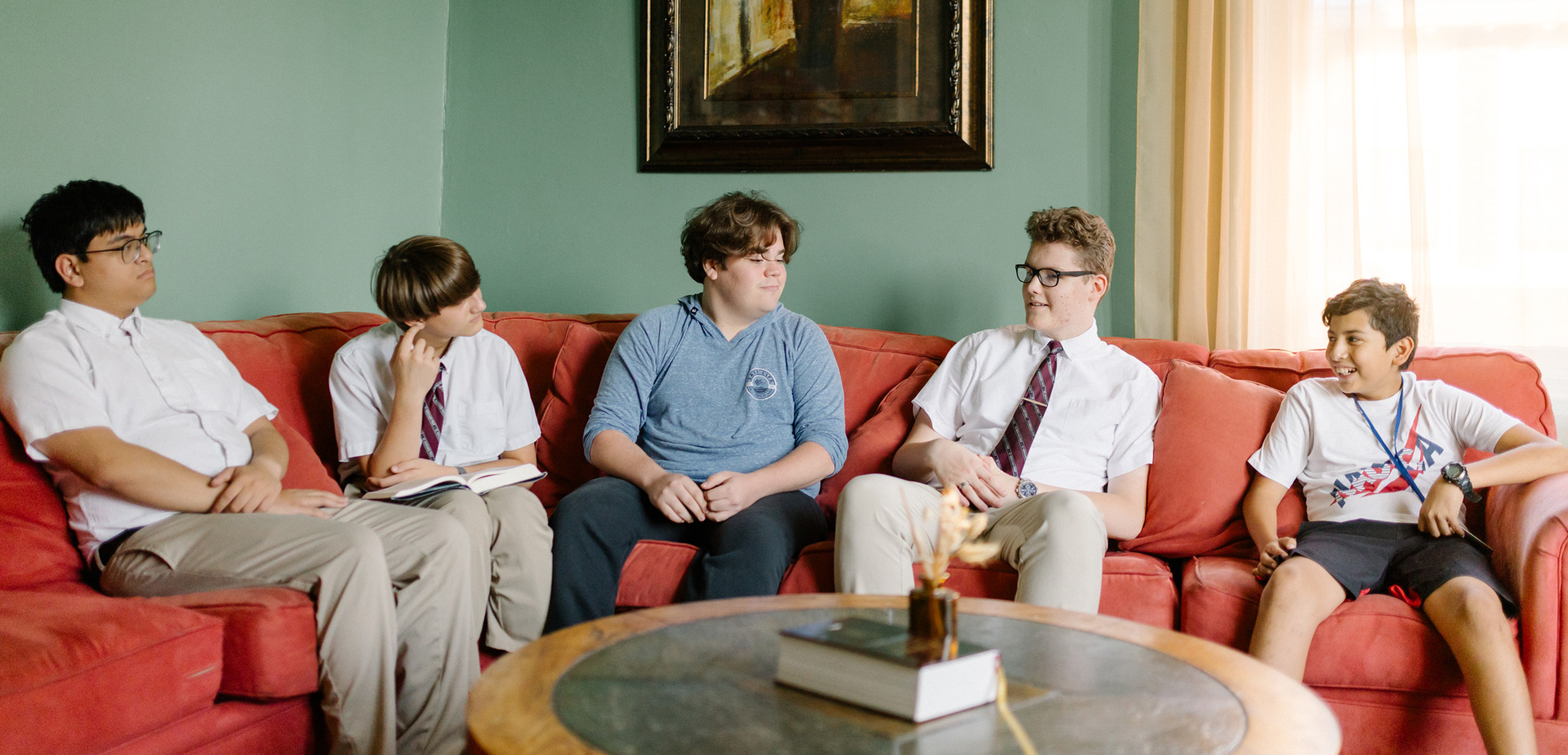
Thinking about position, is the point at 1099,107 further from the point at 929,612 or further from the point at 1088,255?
the point at 929,612

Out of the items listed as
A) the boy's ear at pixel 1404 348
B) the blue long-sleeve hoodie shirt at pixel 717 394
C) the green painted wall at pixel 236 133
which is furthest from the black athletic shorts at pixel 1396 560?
the green painted wall at pixel 236 133

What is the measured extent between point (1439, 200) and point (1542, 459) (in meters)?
0.84

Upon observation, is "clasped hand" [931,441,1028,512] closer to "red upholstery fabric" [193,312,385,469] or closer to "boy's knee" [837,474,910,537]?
"boy's knee" [837,474,910,537]

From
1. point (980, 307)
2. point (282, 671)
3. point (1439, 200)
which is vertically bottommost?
point (282, 671)

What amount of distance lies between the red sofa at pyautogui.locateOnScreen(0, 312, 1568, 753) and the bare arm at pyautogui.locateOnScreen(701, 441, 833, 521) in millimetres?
134

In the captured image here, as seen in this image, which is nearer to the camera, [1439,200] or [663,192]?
[1439,200]

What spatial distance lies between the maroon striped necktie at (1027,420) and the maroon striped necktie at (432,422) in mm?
1179

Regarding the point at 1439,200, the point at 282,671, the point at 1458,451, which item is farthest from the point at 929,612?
the point at 1439,200

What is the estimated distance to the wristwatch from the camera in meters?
1.84

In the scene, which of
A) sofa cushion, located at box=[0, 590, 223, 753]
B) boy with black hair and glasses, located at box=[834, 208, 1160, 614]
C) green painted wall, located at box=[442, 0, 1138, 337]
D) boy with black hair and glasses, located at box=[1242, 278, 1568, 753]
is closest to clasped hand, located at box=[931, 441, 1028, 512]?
boy with black hair and glasses, located at box=[834, 208, 1160, 614]

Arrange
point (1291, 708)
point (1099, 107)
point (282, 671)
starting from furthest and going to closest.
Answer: point (1099, 107) < point (282, 671) < point (1291, 708)

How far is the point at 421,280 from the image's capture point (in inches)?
81.8

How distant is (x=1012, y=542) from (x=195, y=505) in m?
1.43

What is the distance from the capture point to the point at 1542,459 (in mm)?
1825
